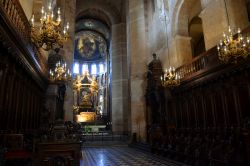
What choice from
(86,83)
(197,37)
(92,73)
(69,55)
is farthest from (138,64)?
(92,73)

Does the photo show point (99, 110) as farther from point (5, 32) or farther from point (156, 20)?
point (5, 32)

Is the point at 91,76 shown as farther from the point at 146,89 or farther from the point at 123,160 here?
the point at 123,160

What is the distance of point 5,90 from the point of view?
5.39m

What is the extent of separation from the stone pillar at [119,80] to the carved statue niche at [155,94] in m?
6.31

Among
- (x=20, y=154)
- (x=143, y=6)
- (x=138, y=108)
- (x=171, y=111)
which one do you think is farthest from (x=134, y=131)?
(x=20, y=154)

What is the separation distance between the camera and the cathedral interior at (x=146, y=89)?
5027mm

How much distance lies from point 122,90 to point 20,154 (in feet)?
52.8

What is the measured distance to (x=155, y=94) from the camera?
12.4m

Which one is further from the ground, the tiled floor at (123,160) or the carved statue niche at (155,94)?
the carved statue niche at (155,94)

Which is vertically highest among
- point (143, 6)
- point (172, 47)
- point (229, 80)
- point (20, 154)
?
point (143, 6)

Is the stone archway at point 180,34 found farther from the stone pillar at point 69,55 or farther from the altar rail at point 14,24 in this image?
the altar rail at point 14,24

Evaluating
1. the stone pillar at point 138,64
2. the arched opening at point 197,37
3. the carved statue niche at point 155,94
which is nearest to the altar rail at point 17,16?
the carved statue niche at point 155,94

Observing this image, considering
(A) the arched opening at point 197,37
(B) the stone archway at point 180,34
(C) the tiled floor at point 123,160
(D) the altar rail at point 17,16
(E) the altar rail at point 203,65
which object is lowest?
(C) the tiled floor at point 123,160

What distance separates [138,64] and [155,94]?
305 centimetres
